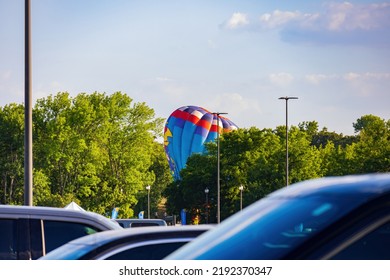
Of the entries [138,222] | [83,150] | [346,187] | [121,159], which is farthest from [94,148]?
[346,187]

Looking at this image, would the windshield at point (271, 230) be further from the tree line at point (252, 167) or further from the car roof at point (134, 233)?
the tree line at point (252, 167)

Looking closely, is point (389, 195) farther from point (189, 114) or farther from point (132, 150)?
point (189, 114)

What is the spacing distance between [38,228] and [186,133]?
109m

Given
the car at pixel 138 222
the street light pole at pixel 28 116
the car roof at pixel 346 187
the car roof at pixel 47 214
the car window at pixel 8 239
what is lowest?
the car at pixel 138 222

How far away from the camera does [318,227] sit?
3520 millimetres

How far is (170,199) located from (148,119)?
25.9 feet

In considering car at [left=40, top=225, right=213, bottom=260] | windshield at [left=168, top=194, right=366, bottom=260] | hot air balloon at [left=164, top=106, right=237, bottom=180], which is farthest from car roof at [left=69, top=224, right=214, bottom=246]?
hot air balloon at [left=164, top=106, right=237, bottom=180]

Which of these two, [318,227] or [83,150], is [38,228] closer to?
[318,227]

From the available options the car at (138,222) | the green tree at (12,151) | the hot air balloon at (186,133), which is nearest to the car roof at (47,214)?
the car at (138,222)

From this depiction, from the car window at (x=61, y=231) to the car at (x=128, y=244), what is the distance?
1.82 meters

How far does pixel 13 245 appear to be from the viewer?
27.0 ft

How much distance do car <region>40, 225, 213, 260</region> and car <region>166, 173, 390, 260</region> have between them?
1.76 metres

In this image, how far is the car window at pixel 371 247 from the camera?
11.7 feet

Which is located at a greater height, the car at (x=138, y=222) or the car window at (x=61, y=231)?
the car window at (x=61, y=231)
